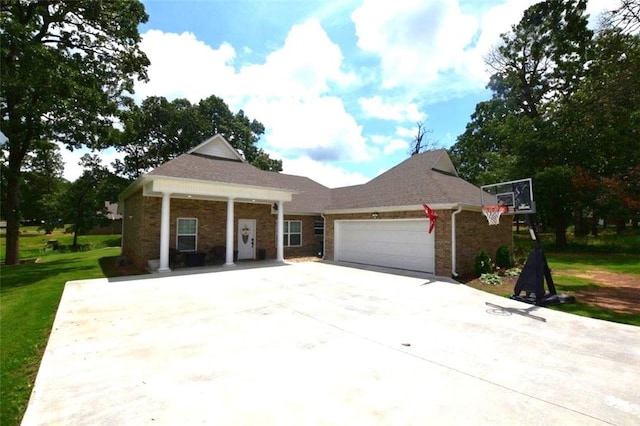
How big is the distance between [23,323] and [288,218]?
1351cm

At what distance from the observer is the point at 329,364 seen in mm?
4727

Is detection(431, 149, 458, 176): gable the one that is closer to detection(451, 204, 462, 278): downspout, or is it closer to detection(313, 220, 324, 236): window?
detection(451, 204, 462, 278): downspout

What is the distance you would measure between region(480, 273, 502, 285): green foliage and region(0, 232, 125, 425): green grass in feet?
40.7

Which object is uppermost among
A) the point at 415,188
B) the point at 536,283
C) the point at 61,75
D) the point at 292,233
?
the point at 61,75

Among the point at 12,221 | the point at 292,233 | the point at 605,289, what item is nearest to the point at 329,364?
the point at 605,289

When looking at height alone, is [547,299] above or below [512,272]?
below

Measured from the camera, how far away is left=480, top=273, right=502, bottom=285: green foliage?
11367 mm

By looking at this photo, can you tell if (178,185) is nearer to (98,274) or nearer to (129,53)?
(98,274)

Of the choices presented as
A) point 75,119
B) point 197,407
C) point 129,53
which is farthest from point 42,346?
point 129,53

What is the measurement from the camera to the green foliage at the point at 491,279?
11367mm

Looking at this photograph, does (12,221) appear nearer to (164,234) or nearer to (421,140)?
(164,234)

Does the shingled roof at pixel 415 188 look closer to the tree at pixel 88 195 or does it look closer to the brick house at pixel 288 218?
the brick house at pixel 288 218

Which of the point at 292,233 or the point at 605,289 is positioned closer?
the point at 605,289

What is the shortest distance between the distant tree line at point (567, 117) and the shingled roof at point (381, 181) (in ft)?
19.1
